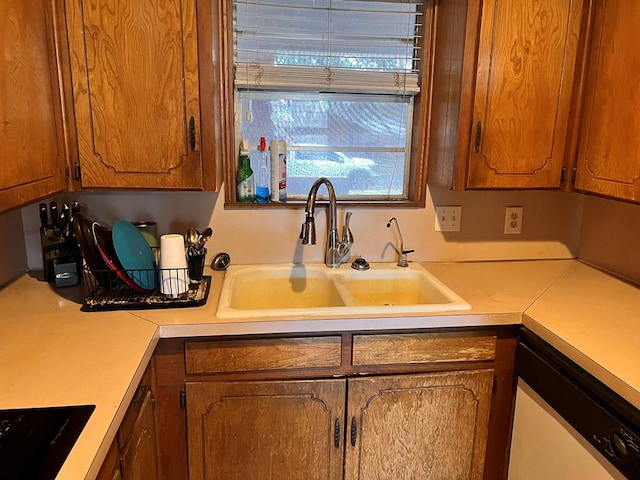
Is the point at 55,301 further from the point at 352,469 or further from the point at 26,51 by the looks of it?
the point at 352,469

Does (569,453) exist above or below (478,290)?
below

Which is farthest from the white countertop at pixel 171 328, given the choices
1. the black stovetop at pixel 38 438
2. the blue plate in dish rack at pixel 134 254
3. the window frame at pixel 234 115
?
the window frame at pixel 234 115

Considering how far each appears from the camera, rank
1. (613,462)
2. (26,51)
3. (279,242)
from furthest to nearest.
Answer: (279,242) < (26,51) < (613,462)

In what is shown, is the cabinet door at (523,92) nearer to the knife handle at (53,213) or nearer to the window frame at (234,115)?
the window frame at (234,115)

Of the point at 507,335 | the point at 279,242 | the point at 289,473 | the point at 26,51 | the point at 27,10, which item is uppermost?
the point at 27,10

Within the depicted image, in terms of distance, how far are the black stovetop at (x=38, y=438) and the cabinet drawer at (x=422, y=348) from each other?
81 centimetres

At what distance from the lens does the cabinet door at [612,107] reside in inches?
57.2

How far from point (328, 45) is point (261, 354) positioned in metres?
1.21

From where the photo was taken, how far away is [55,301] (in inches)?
59.7

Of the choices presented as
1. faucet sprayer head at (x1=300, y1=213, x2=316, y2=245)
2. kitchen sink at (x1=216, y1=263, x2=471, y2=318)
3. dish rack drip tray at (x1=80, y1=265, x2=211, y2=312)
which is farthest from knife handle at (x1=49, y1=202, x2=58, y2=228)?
faucet sprayer head at (x1=300, y1=213, x2=316, y2=245)

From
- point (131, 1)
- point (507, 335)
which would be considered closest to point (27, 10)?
point (131, 1)

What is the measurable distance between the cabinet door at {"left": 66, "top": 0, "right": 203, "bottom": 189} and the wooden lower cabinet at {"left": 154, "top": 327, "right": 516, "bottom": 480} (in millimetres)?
561

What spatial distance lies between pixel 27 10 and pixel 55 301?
83 centimetres

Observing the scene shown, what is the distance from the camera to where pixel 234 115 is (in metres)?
1.88
